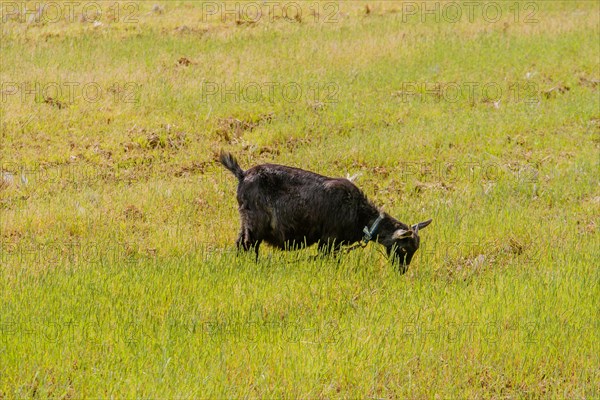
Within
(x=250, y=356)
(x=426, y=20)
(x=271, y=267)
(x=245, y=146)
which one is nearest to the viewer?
(x=250, y=356)

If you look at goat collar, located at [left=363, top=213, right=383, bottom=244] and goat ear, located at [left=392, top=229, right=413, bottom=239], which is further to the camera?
goat collar, located at [left=363, top=213, right=383, bottom=244]

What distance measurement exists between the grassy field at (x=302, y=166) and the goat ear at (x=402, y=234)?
386 mm

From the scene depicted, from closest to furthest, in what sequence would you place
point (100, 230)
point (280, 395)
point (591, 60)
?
point (280, 395) < point (100, 230) < point (591, 60)

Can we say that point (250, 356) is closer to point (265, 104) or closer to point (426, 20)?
point (265, 104)

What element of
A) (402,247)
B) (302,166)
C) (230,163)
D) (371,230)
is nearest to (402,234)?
(402,247)

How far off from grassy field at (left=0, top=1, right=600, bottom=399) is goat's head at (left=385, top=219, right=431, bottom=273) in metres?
0.14

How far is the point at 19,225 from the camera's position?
10789 millimetres

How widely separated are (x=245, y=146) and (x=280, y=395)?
885 cm

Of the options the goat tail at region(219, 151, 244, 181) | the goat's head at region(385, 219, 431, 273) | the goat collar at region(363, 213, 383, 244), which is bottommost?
the goat's head at region(385, 219, 431, 273)

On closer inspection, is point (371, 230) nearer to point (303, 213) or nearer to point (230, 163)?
point (303, 213)

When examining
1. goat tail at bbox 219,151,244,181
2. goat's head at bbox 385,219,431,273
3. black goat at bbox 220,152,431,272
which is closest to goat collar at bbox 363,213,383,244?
black goat at bbox 220,152,431,272

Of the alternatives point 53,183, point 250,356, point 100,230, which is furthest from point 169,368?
point 53,183

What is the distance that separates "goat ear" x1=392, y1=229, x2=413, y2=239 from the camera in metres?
9.06

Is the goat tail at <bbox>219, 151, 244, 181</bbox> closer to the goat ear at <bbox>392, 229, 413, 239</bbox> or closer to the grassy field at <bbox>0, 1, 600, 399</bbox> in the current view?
the grassy field at <bbox>0, 1, 600, 399</bbox>
